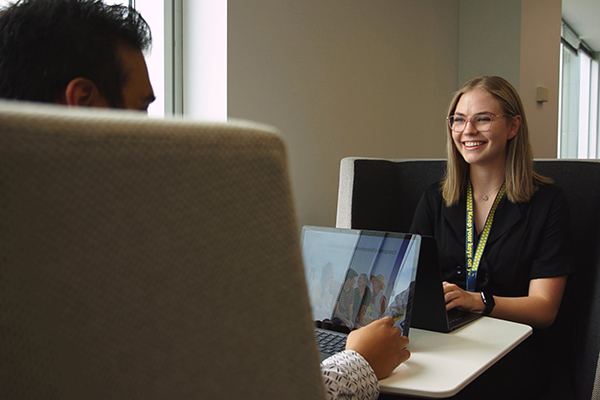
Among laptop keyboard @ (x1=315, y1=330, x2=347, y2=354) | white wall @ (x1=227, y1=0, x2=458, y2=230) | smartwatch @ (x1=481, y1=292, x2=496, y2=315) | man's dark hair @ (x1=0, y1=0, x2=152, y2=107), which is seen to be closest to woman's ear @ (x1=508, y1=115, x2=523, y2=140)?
smartwatch @ (x1=481, y1=292, x2=496, y2=315)

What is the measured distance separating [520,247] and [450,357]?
0.76 metres

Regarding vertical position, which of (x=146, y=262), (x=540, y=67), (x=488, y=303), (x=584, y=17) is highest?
(x=584, y=17)

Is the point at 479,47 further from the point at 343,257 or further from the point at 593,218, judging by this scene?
the point at 343,257

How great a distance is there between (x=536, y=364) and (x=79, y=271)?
137 cm

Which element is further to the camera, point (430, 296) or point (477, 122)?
point (477, 122)

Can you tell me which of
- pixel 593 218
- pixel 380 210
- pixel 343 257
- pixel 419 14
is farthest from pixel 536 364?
pixel 419 14

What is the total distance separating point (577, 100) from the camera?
6.73 metres

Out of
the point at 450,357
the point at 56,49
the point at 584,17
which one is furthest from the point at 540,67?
the point at 56,49

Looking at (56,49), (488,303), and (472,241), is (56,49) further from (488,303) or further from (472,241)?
(472,241)

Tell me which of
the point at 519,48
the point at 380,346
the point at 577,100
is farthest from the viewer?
the point at 577,100

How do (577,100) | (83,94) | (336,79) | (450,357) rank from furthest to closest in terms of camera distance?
(577,100), (336,79), (450,357), (83,94)

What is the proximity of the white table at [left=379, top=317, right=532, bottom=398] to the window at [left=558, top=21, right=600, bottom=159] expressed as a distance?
5.93 metres

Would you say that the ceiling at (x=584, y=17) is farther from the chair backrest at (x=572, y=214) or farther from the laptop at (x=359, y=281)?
the laptop at (x=359, y=281)

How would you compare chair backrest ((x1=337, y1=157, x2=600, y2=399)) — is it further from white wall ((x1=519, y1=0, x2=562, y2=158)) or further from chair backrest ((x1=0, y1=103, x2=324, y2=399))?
white wall ((x1=519, y1=0, x2=562, y2=158))
